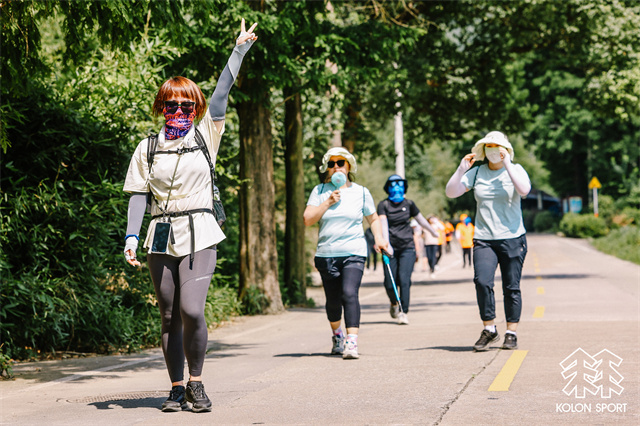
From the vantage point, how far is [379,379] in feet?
22.1

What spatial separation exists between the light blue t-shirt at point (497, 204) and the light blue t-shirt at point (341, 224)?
98 cm

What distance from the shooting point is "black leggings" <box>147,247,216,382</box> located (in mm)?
5414

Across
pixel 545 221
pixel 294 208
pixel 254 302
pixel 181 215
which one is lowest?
pixel 254 302

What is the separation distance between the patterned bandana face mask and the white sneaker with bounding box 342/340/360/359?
10.3ft

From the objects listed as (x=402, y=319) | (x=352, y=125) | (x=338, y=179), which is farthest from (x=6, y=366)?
(x=352, y=125)

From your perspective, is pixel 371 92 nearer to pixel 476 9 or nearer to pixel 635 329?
pixel 476 9

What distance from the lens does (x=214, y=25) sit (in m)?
12.4

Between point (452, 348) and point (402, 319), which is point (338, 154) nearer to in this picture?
point (452, 348)

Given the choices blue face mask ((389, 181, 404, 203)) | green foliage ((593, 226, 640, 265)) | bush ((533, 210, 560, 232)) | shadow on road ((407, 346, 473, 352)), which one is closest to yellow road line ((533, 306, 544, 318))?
blue face mask ((389, 181, 404, 203))

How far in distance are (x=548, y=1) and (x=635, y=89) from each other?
2.59 meters

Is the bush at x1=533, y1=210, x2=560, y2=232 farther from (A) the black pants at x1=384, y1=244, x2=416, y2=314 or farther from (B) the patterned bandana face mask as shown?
(B) the patterned bandana face mask

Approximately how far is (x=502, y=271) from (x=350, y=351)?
5.08ft

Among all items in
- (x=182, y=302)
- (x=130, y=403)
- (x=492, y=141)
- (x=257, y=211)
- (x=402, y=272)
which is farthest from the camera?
(x=257, y=211)

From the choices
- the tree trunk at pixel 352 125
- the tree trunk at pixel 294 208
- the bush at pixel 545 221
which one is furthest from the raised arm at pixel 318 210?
the bush at pixel 545 221
